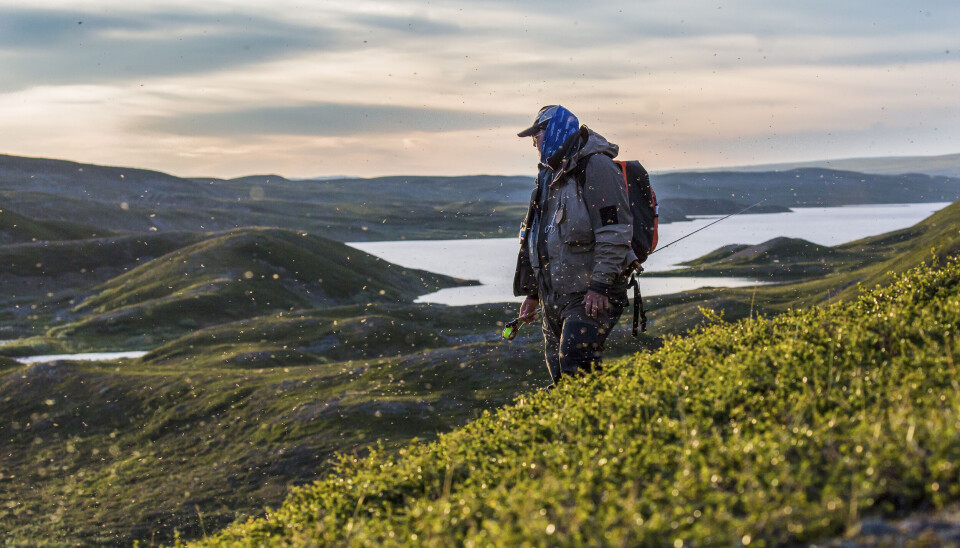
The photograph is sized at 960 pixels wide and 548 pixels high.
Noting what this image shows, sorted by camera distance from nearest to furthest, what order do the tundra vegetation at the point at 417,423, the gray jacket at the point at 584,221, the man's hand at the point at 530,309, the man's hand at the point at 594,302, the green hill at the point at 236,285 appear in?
the tundra vegetation at the point at 417,423 → the man's hand at the point at 594,302 → the gray jacket at the point at 584,221 → the man's hand at the point at 530,309 → the green hill at the point at 236,285

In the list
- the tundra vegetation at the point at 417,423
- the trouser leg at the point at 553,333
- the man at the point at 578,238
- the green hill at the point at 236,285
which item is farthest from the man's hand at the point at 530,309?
the green hill at the point at 236,285

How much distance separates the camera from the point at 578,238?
425 inches

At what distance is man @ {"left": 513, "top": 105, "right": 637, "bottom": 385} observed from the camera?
1057cm

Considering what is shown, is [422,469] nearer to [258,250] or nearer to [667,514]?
[667,514]

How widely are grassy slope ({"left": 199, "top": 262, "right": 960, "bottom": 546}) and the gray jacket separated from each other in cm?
127

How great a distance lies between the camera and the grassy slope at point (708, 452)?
5543mm

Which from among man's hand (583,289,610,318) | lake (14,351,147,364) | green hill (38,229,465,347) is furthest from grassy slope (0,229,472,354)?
man's hand (583,289,610,318)

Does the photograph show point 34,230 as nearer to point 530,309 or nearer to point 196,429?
point 196,429

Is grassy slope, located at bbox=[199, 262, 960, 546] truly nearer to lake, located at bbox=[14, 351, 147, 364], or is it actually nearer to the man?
the man

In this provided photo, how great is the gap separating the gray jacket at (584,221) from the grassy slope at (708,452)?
1271mm

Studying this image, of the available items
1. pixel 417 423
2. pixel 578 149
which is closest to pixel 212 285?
pixel 417 423

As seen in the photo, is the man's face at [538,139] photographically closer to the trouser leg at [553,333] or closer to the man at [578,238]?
the man at [578,238]

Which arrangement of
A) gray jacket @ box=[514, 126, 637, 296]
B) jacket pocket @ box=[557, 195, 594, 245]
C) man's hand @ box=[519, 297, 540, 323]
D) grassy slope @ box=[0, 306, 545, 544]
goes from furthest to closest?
grassy slope @ box=[0, 306, 545, 544], man's hand @ box=[519, 297, 540, 323], jacket pocket @ box=[557, 195, 594, 245], gray jacket @ box=[514, 126, 637, 296]

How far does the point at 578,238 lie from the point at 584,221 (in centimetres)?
23
